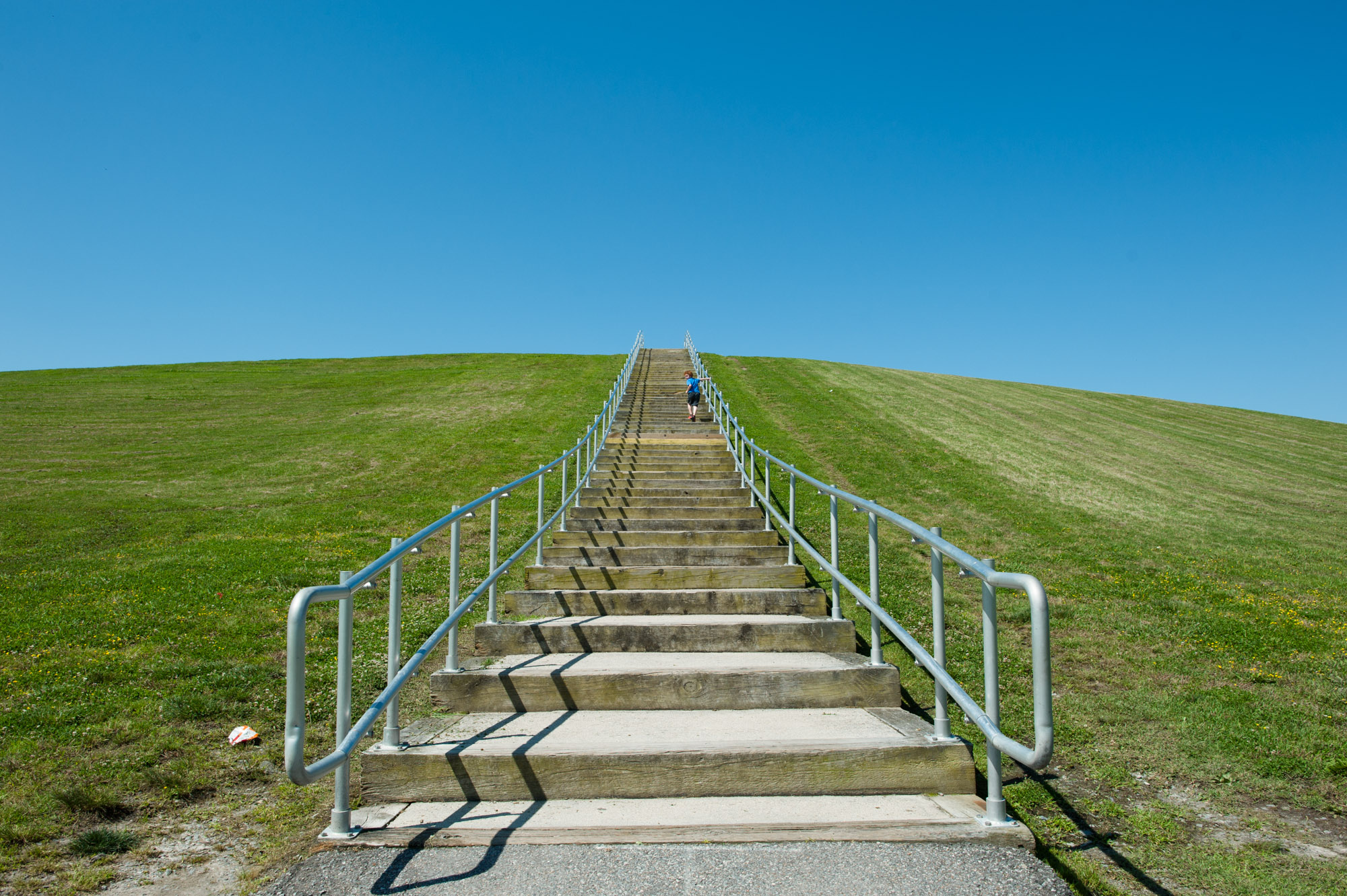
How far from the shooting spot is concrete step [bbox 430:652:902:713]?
4.10 m

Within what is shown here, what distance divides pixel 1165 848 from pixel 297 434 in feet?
58.1

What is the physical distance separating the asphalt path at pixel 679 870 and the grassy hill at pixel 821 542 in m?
0.47

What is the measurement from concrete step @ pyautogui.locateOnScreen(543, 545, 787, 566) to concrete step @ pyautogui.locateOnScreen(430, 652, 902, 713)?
2343mm

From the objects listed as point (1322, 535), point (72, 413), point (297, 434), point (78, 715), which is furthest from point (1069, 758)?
point (72, 413)

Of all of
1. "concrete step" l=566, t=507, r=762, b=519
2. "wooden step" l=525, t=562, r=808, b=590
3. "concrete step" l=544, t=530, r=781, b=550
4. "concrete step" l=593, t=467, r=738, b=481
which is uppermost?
"concrete step" l=593, t=467, r=738, b=481

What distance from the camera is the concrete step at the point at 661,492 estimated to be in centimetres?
911

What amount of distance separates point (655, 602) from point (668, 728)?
5.93ft

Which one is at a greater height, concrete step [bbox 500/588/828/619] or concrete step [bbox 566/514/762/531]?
concrete step [bbox 566/514/762/531]

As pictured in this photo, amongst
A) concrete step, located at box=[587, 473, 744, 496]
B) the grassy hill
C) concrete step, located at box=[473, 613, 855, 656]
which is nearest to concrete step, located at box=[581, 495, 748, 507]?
concrete step, located at box=[587, 473, 744, 496]

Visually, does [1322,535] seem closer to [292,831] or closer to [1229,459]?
[1229,459]

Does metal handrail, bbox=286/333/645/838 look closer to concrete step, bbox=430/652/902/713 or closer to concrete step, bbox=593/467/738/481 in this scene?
concrete step, bbox=430/652/902/713

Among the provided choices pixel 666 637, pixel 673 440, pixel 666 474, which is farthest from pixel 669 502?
pixel 673 440

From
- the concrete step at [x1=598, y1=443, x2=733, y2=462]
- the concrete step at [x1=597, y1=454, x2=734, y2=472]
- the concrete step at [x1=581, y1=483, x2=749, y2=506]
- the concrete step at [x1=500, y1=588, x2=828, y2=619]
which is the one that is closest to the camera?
the concrete step at [x1=500, y1=588, x2=828, y2=619]

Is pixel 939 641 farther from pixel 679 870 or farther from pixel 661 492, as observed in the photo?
pixel 661 492
